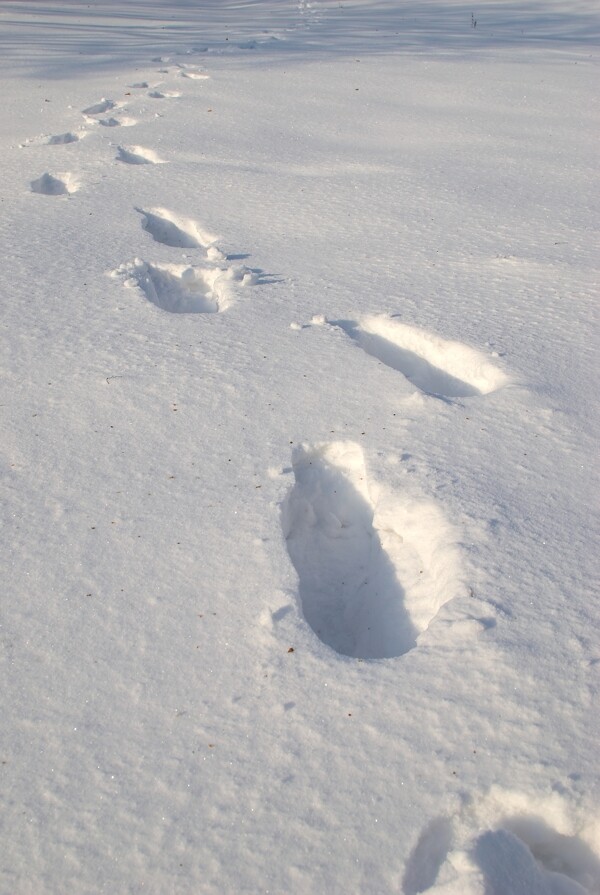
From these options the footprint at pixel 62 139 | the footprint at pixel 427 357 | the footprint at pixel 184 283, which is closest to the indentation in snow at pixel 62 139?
the footprint at pixel 62 139

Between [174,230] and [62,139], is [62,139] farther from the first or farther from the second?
[174,230]

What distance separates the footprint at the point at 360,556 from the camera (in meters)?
1.73

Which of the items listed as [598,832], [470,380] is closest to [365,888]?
[598,832]

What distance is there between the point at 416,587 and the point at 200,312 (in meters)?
1.45

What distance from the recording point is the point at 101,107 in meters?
4.86

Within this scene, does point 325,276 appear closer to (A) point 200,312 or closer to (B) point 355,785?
(A) point 200,312

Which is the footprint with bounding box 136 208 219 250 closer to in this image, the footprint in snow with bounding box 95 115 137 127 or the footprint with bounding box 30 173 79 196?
the footprint with bounding box 30 173 79 196

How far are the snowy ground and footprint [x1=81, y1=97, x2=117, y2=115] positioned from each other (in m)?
0.89

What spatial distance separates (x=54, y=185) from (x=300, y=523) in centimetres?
261

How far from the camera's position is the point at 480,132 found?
4391 mm

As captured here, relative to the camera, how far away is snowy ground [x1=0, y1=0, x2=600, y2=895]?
1.30 metres

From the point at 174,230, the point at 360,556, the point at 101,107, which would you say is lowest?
Answer: the point at 360,556

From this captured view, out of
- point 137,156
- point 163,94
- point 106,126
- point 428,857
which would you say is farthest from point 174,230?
point 428,857

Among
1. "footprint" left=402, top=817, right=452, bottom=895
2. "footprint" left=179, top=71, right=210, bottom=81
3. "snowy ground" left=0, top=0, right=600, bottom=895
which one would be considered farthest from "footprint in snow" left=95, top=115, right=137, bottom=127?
"footprint" left=402, top=817, right=452, bottom=895
